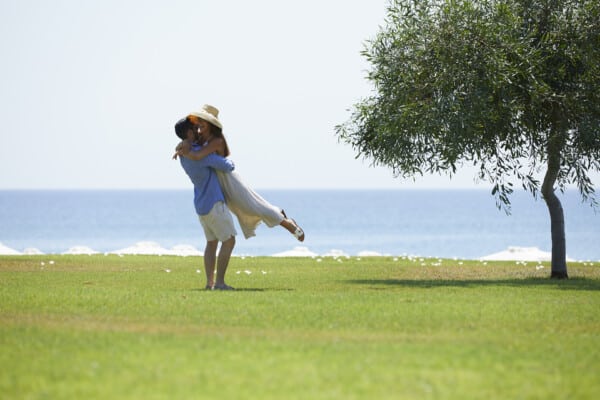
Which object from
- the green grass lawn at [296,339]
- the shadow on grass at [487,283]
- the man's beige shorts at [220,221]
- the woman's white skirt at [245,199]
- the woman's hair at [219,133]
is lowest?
the green grass lawn at [296,339]

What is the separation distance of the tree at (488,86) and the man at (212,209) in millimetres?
5674

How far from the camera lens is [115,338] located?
37.9ft

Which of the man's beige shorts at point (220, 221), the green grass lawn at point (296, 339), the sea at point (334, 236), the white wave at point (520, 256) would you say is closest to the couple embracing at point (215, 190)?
the man's beige shorts at point (220, 221)

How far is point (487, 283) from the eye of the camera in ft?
70.8

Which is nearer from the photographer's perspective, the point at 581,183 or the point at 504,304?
the point at 504,304

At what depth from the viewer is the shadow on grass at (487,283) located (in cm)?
2077

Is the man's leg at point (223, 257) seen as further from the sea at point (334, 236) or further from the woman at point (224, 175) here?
the sea at point (334, 236)

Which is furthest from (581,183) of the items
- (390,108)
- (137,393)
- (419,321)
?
(137,393)

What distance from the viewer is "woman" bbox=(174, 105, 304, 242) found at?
1831cm

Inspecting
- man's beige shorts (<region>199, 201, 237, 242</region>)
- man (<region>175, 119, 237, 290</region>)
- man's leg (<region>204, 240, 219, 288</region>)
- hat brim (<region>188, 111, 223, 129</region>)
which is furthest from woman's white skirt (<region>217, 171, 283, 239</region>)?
hat brim (<region>188, 111, 223, 129</region>)

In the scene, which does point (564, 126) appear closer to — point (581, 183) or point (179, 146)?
point (581, 183)

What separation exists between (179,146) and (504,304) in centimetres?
689

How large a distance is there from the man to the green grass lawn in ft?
2.97

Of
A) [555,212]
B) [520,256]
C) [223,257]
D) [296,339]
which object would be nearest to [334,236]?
[520,256]
